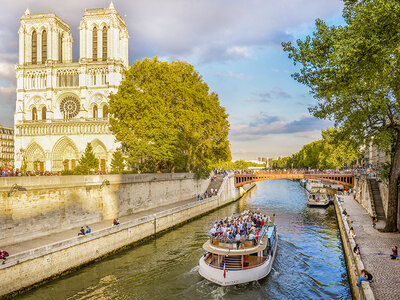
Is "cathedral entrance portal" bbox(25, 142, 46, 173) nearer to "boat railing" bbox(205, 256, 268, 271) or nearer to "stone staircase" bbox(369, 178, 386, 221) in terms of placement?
"boat railing" bbox(205, 256, 268, 271)

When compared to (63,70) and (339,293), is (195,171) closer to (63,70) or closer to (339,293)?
(339,293)

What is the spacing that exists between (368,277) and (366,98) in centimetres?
1171

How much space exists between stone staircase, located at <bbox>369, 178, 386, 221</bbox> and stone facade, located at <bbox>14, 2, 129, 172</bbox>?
4668cm

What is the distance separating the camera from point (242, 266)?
1788 centimetres

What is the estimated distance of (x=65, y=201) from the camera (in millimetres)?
24266

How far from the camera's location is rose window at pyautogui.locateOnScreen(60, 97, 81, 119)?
69500 millimetres

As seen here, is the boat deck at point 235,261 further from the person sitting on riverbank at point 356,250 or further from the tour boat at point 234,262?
the person sitting on riverbank at point 356,250

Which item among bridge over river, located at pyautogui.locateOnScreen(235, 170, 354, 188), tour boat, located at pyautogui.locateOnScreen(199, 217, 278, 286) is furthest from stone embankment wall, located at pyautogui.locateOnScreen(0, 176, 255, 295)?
bridge over river, located at pyautogui.locateOnScreen(235, 170, 354, 188)

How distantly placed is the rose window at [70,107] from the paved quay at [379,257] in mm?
58523

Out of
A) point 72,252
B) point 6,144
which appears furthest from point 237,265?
point 6,144

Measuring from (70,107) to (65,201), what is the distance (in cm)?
5031

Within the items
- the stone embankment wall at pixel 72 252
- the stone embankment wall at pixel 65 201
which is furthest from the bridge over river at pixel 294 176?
the stone embankment wall at pixel 72 252

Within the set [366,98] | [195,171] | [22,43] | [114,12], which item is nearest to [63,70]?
[22,43]

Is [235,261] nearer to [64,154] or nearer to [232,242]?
[232,242]
